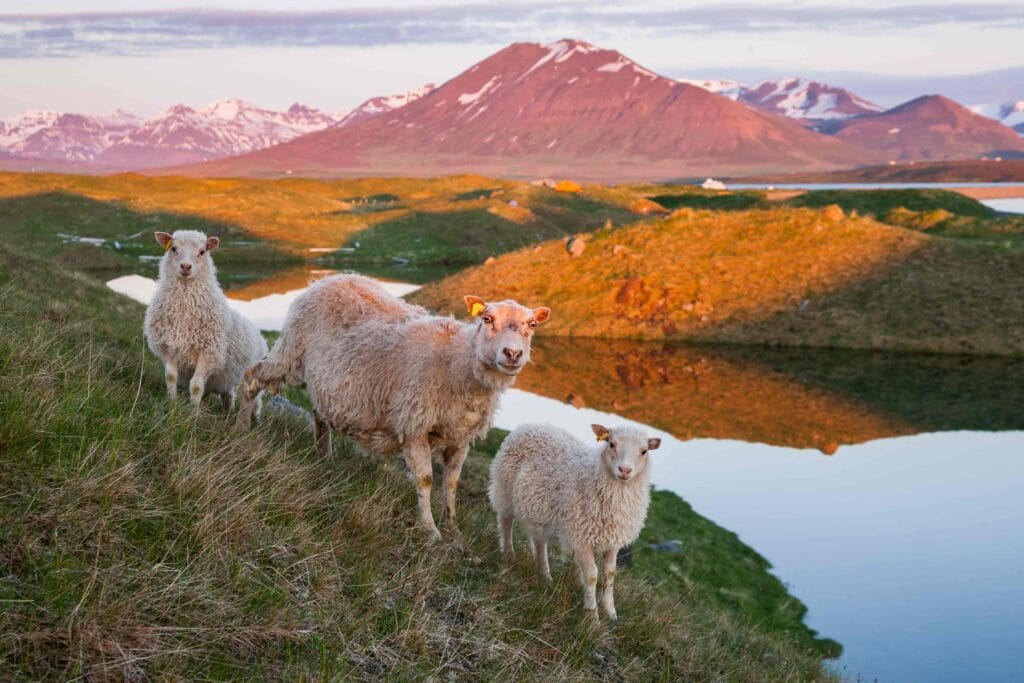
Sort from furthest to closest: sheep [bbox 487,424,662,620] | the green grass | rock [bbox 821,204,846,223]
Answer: the green grass
rock [bbox 821,204,846,223]
sheep [bbox 487,424,662,620]

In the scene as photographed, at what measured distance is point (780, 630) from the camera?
16125 millimetres

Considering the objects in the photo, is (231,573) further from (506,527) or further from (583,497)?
→ (506,527)

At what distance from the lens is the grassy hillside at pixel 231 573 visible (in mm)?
5000

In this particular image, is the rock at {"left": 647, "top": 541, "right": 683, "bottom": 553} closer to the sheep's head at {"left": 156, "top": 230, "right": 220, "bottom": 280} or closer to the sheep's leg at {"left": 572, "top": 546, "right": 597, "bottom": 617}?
the sheep's leg at {"left": 572, "top": 546, "right": 597, "bottom": 617}

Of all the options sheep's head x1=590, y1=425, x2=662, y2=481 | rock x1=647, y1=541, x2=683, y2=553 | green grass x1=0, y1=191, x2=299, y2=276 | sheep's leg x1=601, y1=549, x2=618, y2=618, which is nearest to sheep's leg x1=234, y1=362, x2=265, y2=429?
sheep's head x1=590, y1=425, x2=662, y2=481

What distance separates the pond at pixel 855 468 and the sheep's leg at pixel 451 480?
28.7 ft

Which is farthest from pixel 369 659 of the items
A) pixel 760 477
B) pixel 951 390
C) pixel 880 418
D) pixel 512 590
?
pixel 951 390

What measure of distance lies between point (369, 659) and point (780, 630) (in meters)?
12.3

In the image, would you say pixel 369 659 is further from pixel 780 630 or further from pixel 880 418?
pixel 880 418

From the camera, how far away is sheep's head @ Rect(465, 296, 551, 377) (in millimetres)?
8461

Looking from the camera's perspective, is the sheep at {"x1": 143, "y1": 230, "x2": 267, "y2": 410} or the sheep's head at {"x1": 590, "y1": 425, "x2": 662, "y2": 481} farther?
the sheep at {"x1": 143, "y1": 230, "x2": 267, "y2": 410}

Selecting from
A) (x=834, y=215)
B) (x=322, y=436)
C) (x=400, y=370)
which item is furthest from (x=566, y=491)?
(x=834, y=215)

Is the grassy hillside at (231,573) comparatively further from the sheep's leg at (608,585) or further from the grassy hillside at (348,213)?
the grassy hillside at (348,213)

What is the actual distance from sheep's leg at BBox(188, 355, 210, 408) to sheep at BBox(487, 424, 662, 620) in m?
4.15
